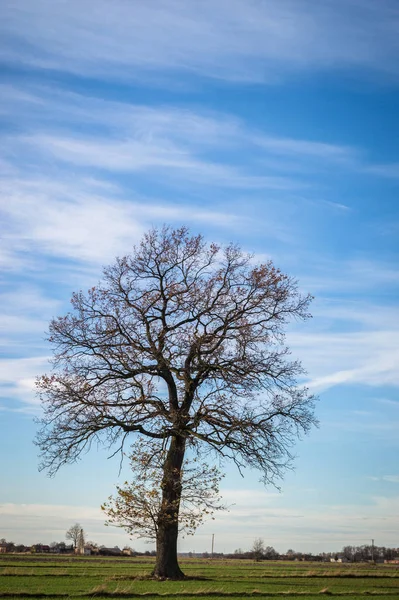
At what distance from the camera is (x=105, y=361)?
97.7 feet

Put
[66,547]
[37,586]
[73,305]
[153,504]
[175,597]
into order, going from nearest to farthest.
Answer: [175,597]
[37,586]
[153,504]
[73,305]
[66,547]

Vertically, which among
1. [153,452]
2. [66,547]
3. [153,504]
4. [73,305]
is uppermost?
[73,305]

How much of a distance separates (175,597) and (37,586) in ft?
16.2

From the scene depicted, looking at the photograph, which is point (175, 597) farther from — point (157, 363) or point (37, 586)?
point (157, 363)

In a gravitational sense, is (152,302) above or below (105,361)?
above

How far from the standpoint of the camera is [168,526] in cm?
2752

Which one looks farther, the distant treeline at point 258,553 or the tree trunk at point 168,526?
the distant treeline at point 258,553

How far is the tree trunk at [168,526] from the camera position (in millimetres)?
26812

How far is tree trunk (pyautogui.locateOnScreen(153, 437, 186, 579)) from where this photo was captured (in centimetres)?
2681

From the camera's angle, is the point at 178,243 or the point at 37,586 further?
the point at 178,243

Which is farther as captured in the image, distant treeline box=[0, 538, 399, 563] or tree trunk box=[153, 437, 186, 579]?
distant treeline box=[0, 538, 399, 563]

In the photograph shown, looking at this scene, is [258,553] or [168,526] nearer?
[168,526]

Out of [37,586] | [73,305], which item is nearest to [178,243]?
[73,305]

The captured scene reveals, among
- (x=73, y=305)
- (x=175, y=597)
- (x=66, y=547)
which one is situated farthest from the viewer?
(x=66, y=547)
